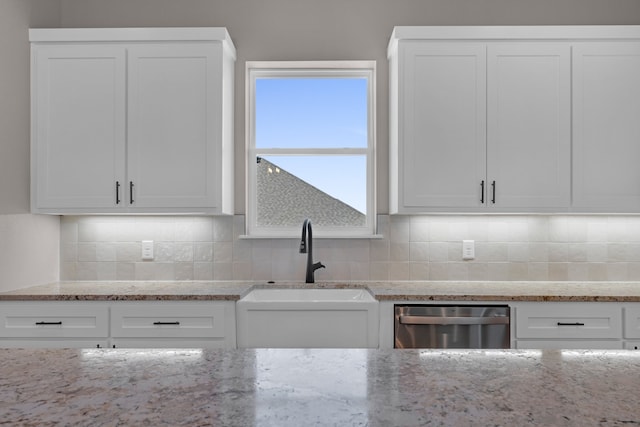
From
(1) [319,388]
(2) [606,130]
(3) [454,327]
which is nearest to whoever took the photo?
(1) [319,388]

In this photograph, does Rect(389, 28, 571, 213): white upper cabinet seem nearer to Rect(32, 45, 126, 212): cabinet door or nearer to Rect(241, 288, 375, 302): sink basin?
Rect(241, 288, 375, 302): sink basin

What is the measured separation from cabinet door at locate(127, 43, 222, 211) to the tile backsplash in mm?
434

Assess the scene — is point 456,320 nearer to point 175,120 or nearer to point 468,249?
point 468,249

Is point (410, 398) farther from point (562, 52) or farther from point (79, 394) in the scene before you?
point (562, 52)

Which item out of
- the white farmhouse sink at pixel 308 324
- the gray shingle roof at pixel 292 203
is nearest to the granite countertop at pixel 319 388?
the white farmhouse sink at pixel 308 324

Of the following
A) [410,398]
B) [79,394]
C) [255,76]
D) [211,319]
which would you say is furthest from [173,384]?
[255,76]

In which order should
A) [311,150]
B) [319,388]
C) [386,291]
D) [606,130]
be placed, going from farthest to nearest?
[311,150]
[606,130]
[386,291]
[319,388]

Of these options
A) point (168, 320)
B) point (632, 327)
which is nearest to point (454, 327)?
point (632, 327)

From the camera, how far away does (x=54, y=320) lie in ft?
7.88

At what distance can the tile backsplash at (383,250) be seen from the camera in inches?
119

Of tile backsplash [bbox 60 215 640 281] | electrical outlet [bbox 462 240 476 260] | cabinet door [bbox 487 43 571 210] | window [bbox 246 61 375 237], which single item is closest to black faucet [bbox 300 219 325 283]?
tile backsplash [bbox 60 215 640 281]

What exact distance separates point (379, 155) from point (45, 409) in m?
2.59

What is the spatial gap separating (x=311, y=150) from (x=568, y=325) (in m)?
1.84

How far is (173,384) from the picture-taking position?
794 millimetres
